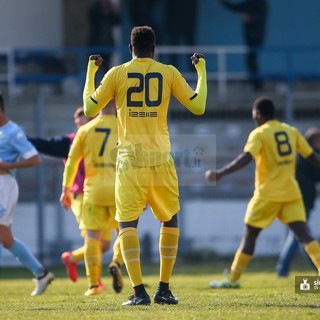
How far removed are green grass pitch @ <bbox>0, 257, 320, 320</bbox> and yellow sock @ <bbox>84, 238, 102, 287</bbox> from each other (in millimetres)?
205

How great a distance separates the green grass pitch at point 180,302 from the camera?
9.45 m

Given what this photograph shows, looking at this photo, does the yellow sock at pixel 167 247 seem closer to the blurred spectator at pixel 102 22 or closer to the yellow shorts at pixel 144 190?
the yellow shorts at pixel 144 190

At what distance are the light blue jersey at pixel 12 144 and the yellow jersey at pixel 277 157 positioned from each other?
2527 millimetres

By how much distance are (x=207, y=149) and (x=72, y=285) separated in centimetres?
531

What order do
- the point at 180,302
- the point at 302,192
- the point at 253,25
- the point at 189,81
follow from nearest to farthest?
1. the point at 180,302
2. the point at 302,192
3. the point at 189,81
4. the point at 253,25

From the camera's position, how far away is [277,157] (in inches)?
536

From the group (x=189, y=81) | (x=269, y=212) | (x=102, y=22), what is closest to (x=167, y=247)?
(x=269, y=212)

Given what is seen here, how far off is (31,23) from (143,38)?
15988 mm

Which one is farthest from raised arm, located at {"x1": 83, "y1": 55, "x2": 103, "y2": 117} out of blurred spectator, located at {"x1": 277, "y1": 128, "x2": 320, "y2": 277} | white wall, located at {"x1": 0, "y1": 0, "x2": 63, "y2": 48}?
white wall, located at {"x1": 0, "y1": 0, "x2": 63, "y2": 48}

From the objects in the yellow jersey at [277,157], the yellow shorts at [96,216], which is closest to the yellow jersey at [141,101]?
the yellow shorts at [96,216]

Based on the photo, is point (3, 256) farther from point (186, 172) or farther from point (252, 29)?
point (252, 29)

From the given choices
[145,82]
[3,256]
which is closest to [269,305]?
[145,82]

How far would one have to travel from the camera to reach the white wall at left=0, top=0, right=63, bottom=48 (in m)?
25.4

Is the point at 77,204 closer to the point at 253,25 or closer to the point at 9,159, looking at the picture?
the point at 9,159
